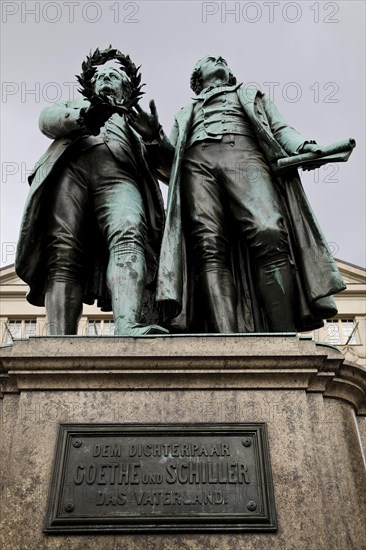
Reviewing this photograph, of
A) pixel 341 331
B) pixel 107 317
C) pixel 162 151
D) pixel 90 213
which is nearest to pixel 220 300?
pixel 90 213

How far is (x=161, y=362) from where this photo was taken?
4.41 meters

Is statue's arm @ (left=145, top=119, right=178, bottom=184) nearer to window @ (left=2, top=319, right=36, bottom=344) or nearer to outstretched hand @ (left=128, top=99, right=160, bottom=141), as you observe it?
outstretched hand @ (left=128, top=99, right=160, bottom=141)

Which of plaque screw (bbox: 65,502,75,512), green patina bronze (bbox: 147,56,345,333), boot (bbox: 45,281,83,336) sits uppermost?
green patina bronze (bbox: 147,56,345,333)

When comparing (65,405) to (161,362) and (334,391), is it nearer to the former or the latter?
(161,362)

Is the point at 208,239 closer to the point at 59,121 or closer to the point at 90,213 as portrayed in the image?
the point at 90,213

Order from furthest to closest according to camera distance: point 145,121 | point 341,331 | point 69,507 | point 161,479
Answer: point 341,331 < point 145,121 < point 161,479 < point 69,507

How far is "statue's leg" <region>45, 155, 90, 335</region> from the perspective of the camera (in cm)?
565

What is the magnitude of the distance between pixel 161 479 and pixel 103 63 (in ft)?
13.5

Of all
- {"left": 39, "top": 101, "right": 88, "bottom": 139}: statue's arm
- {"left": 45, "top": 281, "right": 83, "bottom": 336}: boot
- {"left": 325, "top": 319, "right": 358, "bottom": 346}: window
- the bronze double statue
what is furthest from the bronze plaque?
{"left": 325, "top": 319, "right": 358, "bottom": 346}: window

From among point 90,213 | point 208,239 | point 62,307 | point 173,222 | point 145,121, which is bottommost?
point 62,307

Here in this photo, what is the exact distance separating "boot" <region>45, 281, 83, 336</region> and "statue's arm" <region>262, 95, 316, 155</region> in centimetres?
230

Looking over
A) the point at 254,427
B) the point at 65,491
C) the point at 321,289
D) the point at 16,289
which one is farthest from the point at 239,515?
the point at 16,289

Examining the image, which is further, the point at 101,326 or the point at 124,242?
the point at 101,326

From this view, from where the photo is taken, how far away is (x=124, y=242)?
18.5 feet
